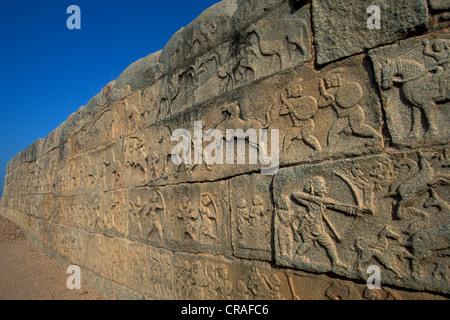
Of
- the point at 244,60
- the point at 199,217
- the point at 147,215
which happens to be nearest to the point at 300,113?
the point at 244,60

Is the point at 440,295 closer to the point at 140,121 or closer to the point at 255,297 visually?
the point at 255,297

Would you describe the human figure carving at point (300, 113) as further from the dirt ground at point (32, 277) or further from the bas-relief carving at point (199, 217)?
the dirt ground at point (32, 277)

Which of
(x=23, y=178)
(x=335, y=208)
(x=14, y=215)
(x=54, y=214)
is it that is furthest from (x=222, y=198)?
(x=14, y=215)

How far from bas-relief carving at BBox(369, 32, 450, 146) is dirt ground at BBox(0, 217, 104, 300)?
164 inches

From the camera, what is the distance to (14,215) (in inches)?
428

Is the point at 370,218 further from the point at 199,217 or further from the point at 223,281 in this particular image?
the point at 199,217

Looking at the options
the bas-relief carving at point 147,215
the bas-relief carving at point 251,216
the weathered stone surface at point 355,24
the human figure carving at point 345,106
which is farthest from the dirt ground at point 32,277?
the weathered stone surface at point 355,24

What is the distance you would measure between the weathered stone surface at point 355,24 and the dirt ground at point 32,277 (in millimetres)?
4140

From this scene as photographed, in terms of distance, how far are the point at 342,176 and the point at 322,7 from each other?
1.12 m

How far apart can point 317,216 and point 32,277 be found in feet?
17.3

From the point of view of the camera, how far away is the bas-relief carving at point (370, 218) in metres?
1.45

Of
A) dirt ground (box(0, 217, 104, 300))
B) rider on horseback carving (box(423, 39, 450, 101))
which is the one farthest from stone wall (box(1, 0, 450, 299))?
dirt ground (box(0, 217, 104, 300))

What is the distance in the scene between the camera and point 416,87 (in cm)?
155
